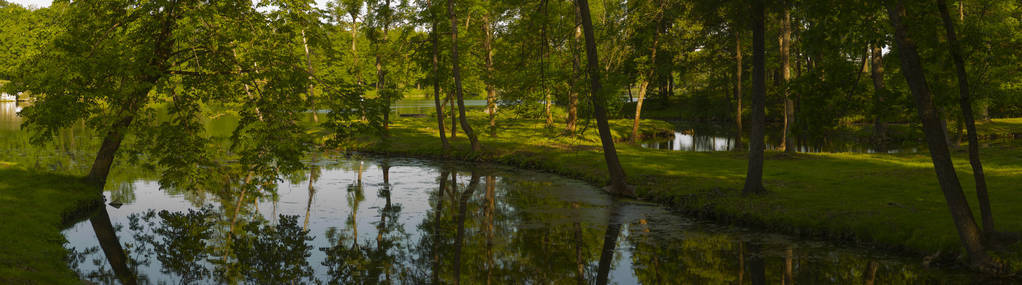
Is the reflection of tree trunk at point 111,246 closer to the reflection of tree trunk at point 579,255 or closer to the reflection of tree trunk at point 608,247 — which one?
the reflection of tree trunk at point 579,255

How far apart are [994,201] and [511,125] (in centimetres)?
4037

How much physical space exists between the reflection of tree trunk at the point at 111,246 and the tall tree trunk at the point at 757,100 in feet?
62.2

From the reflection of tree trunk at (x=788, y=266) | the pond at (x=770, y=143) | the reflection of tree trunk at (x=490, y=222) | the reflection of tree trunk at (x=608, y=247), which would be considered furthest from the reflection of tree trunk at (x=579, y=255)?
the pond at (x=770, y=143)

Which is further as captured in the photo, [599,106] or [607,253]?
[599,106]

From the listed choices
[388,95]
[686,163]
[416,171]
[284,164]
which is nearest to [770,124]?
[686,163]

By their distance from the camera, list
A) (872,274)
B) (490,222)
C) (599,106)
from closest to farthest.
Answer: (872,274)
(490,222)
(599,106)

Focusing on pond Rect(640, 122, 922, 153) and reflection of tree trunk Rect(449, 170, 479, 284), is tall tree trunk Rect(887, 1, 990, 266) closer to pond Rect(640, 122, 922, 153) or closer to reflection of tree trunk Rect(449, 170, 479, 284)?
reflection of tree trunk Rect(449, 170, 479, 284)

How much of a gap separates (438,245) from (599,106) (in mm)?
10296

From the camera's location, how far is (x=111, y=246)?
18.7 meters

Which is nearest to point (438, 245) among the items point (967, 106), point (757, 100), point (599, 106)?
point (599, 106)

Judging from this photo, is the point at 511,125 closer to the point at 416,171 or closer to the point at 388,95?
the point at 416,171

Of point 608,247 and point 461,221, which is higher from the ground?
point 461,221

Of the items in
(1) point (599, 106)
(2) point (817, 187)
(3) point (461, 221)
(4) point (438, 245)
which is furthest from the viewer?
(1) point (599, 106)

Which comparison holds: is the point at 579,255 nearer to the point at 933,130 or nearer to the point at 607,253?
the point at 607,253
